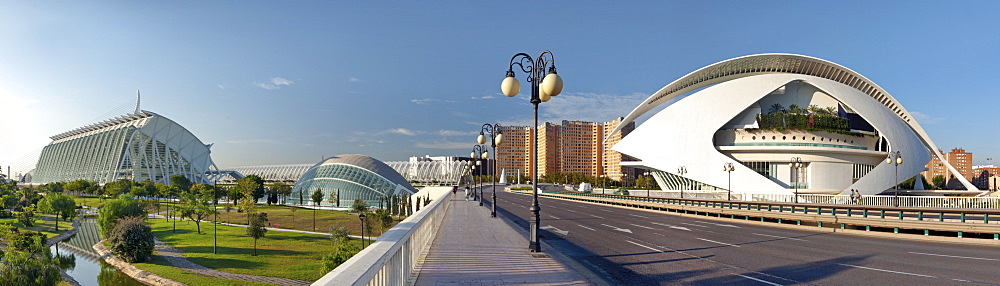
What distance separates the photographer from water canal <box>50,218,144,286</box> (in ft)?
84.2

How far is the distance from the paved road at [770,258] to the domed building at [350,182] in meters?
54.5

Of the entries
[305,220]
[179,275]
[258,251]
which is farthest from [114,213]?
[179,275]

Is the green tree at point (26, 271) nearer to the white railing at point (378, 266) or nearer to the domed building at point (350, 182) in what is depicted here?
the white railing at point (378, 266)

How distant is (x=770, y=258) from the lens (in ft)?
42.3

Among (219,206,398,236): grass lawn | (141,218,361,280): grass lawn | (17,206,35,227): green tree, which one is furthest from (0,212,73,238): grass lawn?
(219,206,398,236): grass lawn

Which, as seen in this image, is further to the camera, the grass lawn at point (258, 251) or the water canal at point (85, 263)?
the water canal at point (85, 263)

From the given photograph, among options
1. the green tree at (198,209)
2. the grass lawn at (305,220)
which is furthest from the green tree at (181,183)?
the green tree at (198,209)

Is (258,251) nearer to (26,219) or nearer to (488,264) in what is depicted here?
(488,264)

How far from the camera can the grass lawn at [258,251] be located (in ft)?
82.6

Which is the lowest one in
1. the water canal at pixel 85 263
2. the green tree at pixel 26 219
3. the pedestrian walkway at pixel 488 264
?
the water canal at pixel 85 263

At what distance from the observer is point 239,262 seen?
1074 inches

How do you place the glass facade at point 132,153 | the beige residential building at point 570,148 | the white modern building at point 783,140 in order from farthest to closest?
the beige residential building at point 570,148
the glass facade at point 132,153
the white modern building at point 783,140

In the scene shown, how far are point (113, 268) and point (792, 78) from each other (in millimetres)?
70924

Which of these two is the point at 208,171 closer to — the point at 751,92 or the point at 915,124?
the point at 751,92
